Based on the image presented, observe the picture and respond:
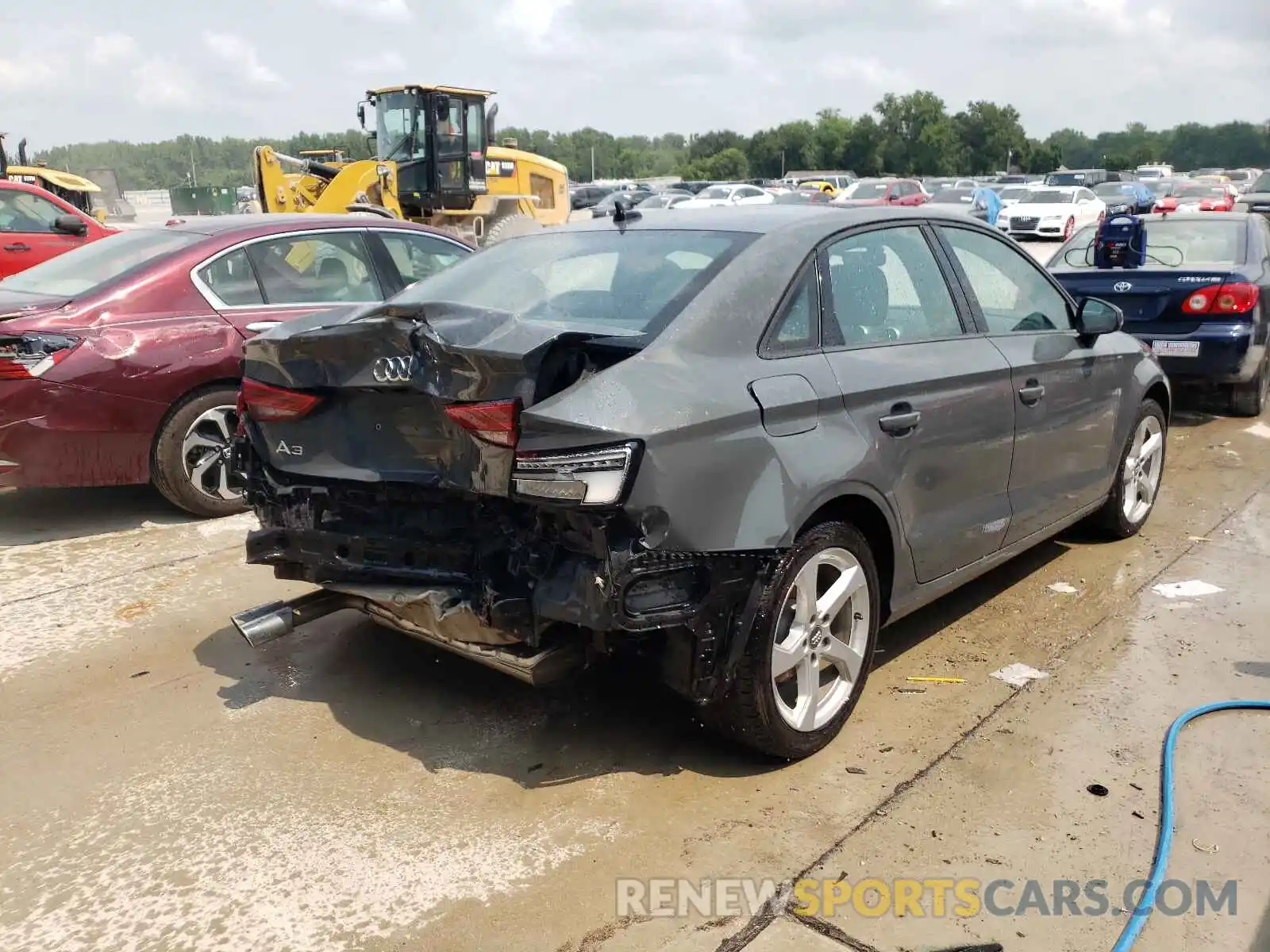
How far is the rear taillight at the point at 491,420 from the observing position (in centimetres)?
290

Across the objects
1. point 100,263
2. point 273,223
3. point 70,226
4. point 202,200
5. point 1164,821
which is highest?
point 202,200

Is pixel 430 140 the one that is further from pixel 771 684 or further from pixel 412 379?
pixel 771 684

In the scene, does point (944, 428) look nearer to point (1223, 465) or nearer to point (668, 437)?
point (668, 437)

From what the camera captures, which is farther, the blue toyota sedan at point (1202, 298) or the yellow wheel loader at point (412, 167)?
the yellow wheel loader at point (412, 167)

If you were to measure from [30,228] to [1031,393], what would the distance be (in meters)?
10.4

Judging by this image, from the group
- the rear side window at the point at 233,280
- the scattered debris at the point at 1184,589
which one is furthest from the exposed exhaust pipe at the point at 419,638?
the scattered debris at the point at 1184,589

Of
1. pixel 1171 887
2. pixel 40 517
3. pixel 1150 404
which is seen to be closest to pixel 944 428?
pixel 1171 887

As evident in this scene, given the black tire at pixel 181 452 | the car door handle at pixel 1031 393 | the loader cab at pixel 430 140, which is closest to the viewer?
the car door handle at pixel 1031 393

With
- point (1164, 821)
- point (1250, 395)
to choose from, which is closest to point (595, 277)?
point (1164, 821)

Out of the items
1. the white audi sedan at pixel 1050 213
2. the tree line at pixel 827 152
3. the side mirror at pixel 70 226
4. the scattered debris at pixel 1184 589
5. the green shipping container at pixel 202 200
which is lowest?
the scattered debris at pixel 1184 589

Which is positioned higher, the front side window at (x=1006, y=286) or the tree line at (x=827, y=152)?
the tree line at (x=827, y=152)

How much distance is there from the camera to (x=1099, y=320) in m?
4.72

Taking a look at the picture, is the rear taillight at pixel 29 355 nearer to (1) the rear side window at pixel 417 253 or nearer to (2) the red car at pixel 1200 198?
(1) the rear side window at pixel 417 253

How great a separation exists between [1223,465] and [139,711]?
667 centimetres
